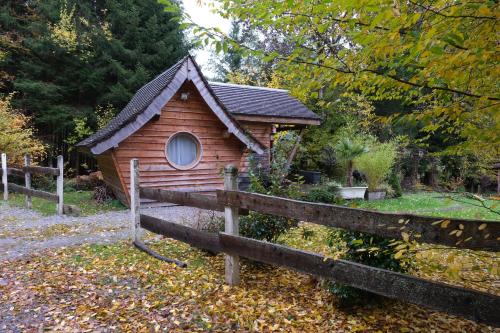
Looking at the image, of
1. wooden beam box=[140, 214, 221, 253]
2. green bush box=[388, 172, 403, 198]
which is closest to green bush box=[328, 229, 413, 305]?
wooden beam box=[140, 214, 221, 253]

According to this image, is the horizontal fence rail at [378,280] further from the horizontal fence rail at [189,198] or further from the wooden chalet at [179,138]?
the wooden chalet at [179,138]

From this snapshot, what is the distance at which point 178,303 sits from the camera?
3.80 m

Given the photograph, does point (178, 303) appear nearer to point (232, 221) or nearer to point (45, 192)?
point (232, 221)

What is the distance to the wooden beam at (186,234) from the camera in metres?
4.38

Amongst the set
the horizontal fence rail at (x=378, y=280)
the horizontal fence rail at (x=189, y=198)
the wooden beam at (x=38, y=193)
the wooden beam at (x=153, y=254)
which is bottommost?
the wooden beam at (x=153, y=254)

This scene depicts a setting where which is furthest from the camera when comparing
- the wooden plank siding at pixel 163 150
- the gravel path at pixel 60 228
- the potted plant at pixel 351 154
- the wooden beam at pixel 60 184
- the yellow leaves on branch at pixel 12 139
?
the potted plant at pixel 351 154

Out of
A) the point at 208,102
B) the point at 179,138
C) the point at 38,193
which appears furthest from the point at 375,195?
the point at 38,193

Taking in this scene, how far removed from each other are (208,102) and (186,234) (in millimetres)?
6035

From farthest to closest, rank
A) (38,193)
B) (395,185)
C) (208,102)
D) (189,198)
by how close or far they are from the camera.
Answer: (395,185) → (208,102) → (38,193) → (189,198)

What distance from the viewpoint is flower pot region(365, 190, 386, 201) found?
1350cm

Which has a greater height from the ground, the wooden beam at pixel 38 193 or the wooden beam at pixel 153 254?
the wooden beam at pixel 38 193

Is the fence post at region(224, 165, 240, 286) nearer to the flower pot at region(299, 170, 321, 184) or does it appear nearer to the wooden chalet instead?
the wooden chalet

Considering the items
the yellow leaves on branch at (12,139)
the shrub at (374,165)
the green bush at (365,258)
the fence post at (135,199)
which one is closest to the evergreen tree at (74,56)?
the yellow leaves on branch at (12,139)

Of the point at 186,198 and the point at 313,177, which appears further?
the point at 313,177
